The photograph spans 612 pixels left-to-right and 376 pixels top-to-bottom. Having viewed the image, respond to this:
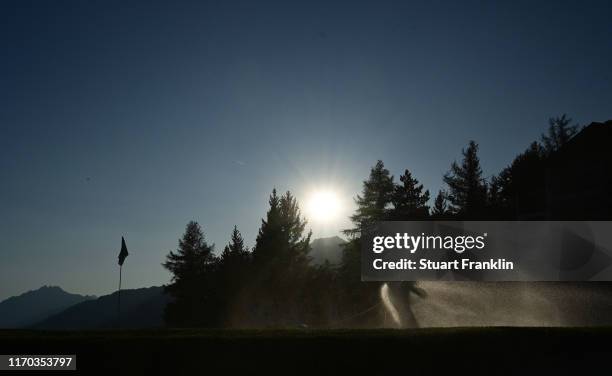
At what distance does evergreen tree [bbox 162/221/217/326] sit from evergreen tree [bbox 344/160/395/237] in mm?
19424

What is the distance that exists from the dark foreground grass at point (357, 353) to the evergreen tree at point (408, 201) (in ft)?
142

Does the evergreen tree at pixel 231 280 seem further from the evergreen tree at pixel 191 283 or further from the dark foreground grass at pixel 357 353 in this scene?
the dark foreground grass at pixel 357 353

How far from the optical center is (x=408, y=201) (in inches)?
2131

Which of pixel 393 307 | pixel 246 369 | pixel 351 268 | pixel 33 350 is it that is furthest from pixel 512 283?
pixel 351 268

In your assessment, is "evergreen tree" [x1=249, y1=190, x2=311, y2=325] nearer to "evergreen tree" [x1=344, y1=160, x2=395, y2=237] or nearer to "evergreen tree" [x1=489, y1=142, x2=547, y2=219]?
"evergreen tree" [x1=344, y1=160, x2=395, y2=237]

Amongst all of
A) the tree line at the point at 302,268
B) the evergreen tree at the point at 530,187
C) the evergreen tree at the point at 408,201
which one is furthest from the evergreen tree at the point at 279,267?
the evergreen tree at the point at 530,187

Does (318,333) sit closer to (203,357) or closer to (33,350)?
(203,357)

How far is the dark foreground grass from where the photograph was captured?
8250 mm

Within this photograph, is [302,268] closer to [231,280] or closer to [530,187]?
[231,280]

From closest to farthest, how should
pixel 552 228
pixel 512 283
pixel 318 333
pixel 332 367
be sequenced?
pixel 332 367 → pixel 318 333 → pixel 512 283 → pixel 552 228

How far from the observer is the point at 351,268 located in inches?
2068

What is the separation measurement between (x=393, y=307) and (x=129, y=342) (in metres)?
17.1

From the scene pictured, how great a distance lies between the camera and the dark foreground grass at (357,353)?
8250 millimetres

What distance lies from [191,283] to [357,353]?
5441cm
